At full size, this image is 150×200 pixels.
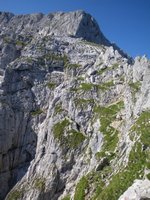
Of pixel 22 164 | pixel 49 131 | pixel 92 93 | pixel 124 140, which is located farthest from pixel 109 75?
pixel 124 140

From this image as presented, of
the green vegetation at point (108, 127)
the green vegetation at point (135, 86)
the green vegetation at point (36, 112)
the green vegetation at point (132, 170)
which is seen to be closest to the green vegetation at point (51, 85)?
the green vegetation at point (36, 112)

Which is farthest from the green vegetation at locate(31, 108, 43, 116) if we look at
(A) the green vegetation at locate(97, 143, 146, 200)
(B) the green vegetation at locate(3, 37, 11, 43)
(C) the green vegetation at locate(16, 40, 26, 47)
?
(A) the green vegetation at locate(97, 143, 146, 200)

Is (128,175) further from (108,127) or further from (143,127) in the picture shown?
(108,127)

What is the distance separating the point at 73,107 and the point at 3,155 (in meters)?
28.0

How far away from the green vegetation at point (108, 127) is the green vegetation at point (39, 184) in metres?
19.7

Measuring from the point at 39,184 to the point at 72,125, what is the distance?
20464 mm

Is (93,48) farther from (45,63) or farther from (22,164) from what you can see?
(22,164)

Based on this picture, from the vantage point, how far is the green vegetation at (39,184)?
303 ft

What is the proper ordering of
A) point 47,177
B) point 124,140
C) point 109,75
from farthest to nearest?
point 109,75
point 47,177
point 124,140

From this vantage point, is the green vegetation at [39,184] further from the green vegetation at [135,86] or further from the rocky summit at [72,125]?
the green vegetation at [135,86]

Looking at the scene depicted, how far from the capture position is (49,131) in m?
108

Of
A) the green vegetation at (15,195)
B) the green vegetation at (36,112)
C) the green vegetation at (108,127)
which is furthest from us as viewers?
the green vegetation at (36,112)

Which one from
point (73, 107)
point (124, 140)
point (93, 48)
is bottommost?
point (124, 140)

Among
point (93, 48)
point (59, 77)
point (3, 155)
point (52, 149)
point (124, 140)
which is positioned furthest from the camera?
point (93, 48)
